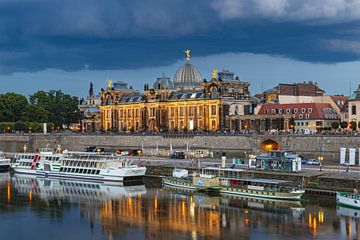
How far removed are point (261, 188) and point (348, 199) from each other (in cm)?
1034

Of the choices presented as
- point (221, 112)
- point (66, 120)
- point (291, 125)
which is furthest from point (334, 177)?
point (66, 120)

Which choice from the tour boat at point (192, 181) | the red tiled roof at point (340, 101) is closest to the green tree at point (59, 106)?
the red tiled roof at point (340, 101)

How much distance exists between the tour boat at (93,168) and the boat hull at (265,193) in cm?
1541

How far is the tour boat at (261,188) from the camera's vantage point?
61.1 m

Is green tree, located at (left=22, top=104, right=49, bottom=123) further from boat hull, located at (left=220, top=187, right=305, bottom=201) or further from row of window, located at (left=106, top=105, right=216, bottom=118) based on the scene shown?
boat hull, located at (left=220, top=187, right=305, bottom=201)

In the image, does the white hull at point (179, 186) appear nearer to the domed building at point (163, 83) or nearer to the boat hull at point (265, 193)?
the boat hull at point (265, 193)

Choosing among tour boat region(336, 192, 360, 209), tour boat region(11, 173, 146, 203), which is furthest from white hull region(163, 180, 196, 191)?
tour boat region(336, 192, 360, 209)

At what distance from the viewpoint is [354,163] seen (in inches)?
3199

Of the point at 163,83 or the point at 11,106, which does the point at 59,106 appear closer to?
the point at 11,106

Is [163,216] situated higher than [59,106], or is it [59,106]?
[59,106]

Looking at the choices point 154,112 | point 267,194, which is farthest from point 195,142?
point 267,194

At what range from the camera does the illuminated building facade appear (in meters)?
139

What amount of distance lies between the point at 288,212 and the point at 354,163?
29138 millimetres

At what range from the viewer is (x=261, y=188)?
63.6 meters
